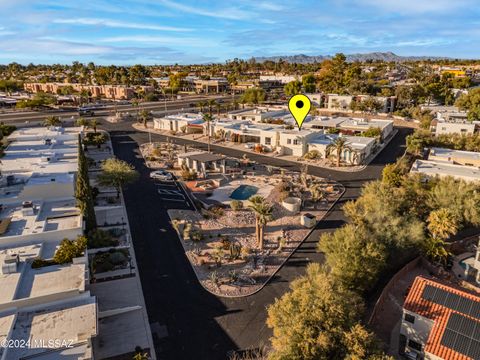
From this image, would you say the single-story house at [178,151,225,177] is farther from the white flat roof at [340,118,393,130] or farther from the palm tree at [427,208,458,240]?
the white flat roof at [340,118,393,130]

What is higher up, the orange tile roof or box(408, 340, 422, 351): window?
the orange tile roof

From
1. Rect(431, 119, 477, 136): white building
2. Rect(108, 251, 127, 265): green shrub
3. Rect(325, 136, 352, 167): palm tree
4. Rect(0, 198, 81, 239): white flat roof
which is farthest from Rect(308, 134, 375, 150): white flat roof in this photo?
Rect(0, 198, 81, 239): white flat roof

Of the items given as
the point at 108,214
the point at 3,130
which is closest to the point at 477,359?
the point at 108,214

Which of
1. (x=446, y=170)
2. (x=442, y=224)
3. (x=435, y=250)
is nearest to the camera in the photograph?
(x=435, y=250)

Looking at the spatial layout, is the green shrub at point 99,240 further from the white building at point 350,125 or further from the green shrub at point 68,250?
the white building at point 350,125

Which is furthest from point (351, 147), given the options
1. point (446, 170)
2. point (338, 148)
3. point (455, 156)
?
point (446, 170)

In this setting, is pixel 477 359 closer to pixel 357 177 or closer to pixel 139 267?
pixel 139 267

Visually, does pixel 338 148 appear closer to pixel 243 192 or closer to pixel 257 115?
pixel 243 192
